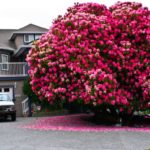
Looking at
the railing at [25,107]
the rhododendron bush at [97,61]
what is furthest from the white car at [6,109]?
the rhododendron bush at [97,61]

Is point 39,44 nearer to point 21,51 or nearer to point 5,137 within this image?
point 5,137

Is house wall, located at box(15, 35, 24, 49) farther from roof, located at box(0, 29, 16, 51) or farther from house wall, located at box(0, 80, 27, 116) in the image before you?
house wall, located at box(0, 80, 27, 116)

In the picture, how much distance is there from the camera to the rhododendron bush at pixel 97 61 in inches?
792

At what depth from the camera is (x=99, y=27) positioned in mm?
21328

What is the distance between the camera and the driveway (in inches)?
538

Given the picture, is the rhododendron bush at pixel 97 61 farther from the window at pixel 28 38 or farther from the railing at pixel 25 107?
the window at pixel 28 38

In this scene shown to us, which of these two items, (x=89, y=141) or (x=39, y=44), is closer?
(x=89, y=141)

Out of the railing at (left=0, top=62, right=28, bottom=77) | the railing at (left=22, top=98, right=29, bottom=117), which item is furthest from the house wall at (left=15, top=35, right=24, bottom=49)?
the railing at (left=22, top=98, right=29, bottom=117)

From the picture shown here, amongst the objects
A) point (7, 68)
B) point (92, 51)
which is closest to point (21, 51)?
point (7, 68)

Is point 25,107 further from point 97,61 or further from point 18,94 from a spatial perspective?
point 97,61

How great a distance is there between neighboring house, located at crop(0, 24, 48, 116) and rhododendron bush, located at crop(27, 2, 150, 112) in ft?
44.1

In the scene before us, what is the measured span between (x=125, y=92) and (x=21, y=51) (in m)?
19.5

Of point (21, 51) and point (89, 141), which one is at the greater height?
point (21, 51)

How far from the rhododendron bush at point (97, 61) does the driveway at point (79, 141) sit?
2.53 metres
